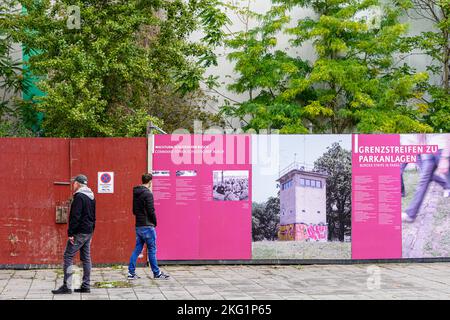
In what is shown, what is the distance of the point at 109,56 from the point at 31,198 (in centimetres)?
520

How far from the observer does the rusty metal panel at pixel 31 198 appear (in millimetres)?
13930

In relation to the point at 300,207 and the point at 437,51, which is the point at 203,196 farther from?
the point at 437,51

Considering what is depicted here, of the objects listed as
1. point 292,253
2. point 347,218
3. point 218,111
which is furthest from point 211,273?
point 218,111

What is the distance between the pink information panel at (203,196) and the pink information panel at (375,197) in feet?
7.55

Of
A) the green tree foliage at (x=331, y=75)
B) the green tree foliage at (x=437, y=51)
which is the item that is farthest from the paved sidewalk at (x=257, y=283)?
the green tree foliage at (x=437, y=51)

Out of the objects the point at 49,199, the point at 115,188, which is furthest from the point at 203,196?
the point at 49,199

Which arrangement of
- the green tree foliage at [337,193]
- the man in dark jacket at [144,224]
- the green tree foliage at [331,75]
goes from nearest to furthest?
the man in dark jacket at [144,224] → the green tree foliage at [337,193] → the green tree foliage at [331,75]

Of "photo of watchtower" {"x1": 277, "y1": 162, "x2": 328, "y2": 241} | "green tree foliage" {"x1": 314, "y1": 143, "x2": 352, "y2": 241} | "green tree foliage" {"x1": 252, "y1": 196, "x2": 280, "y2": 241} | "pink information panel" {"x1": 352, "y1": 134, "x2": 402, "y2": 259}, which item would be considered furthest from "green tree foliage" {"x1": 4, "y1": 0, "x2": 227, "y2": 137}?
"pink information panel" {"x1": 352, "y1": 134, "x2": 402, "y2": 259}

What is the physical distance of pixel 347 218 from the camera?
14.7 metres

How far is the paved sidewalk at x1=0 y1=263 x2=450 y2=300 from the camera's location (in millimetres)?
10883

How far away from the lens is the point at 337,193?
48.2 feet

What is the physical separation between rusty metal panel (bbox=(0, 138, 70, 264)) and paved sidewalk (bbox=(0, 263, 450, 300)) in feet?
1.56

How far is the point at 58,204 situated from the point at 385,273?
262 inches

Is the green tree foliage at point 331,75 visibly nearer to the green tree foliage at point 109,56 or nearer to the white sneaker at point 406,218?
the green tree foliage at point 109,56
